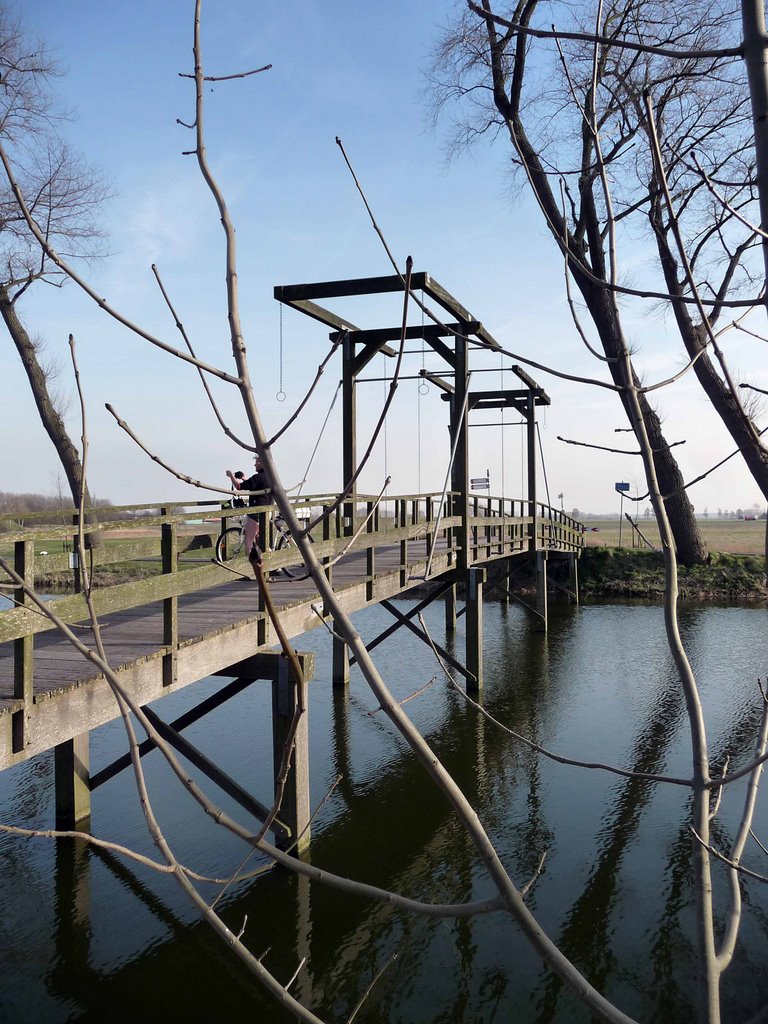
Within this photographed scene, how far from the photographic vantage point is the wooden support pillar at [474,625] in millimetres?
12609

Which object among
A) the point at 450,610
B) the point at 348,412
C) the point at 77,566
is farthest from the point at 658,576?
the point at 77,566

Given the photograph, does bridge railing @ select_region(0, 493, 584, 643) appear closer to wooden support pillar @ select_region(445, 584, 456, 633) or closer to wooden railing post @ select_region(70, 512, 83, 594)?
wooden railing post @ select_region(70, 512, 83, 594)

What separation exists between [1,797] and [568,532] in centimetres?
1701

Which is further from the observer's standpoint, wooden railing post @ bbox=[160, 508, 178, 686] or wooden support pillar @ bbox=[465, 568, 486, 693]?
wooden support pillar @ bbox=[465, 568, 486, 693]

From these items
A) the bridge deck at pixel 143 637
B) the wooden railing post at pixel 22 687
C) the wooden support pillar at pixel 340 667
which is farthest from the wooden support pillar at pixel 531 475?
the wooden railing post at pixel 22 687

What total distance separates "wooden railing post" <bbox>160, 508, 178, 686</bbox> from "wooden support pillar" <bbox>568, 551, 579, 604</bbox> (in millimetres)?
17976

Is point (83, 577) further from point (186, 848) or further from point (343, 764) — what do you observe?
point (343, 764)

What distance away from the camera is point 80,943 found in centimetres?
546

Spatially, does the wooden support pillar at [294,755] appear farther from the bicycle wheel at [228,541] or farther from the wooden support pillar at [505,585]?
the wooden support pillar at [505,585]

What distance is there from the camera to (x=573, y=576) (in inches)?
901

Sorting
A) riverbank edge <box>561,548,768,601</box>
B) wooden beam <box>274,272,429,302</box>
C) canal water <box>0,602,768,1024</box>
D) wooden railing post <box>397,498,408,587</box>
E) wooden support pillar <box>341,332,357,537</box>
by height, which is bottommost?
canal water <box>0,602,768,1024</box>

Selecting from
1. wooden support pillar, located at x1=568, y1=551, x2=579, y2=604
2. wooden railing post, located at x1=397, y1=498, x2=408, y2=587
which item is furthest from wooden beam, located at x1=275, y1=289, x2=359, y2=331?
wooden support pillar, located at x1=568, y1=551, x2=579, y2=604

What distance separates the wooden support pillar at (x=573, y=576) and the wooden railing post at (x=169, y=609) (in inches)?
708

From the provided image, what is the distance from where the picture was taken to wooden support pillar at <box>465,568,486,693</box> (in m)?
12.6
